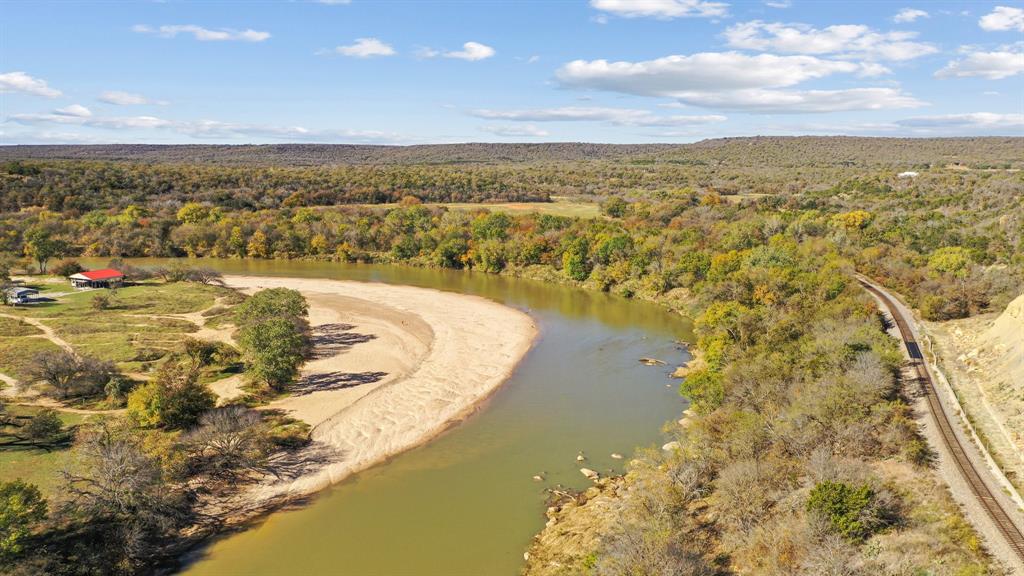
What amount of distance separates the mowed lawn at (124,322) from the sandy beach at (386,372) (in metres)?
9.30

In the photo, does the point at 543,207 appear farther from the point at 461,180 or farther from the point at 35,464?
the point at 35,464

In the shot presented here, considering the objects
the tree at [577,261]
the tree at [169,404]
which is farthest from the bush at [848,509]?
the tree at [577,261]

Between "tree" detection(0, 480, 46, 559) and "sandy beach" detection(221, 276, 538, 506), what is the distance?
7.22m

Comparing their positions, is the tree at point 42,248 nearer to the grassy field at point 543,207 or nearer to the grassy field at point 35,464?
the grassy field at point 543,207

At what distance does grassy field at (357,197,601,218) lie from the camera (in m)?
104

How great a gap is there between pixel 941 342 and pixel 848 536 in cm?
2609

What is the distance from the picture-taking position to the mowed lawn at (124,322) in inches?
1539

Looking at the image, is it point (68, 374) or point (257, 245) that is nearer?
point (68, 374)

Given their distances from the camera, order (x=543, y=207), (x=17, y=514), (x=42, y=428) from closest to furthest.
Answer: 1. (x=17, y=514)
2. (x=42, y=428)
3. (x=543, y=207)

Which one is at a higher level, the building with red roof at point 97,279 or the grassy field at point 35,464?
the building with red roof at point 97,279

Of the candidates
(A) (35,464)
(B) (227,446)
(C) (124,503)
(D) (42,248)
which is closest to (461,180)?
(D) (42,248)

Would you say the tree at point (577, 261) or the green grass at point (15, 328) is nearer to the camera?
the green grass at point (15, 328)

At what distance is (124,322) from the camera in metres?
47.0

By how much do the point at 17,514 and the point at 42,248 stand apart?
2593 inches
